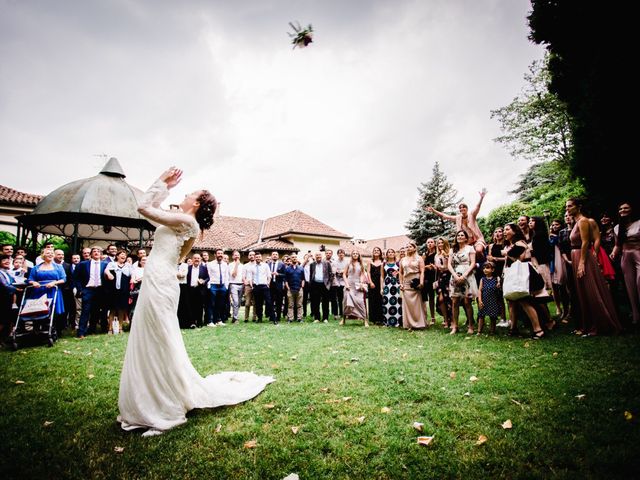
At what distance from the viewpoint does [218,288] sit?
11.8m

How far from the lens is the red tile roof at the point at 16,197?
27.3 meters

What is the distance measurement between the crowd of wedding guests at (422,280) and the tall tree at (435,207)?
19629 millimetres

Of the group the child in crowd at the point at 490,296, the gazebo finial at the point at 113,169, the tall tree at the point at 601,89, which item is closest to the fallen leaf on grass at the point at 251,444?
the child in crowd at the point at 490,296

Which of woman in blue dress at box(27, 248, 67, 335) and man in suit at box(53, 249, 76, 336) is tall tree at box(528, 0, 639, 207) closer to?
woman in blue dress at box(27, 248, 67, 335)

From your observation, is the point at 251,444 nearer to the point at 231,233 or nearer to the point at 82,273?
the point at 82,273

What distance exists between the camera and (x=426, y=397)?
3.95 m

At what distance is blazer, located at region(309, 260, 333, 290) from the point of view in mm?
12391

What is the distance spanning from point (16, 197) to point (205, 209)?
35082 mm

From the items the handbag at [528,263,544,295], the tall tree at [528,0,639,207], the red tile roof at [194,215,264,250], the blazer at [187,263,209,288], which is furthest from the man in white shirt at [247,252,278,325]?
the red tile roof at [194,215,264,250]

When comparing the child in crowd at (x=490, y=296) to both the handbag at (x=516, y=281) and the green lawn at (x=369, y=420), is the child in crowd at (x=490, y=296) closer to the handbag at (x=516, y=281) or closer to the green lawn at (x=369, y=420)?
the handbag at (x=516, y=281)

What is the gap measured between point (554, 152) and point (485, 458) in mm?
30759

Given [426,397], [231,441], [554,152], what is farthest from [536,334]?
[554,152]

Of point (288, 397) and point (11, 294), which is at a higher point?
point (11, 294)

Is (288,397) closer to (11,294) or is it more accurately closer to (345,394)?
(345,394)
